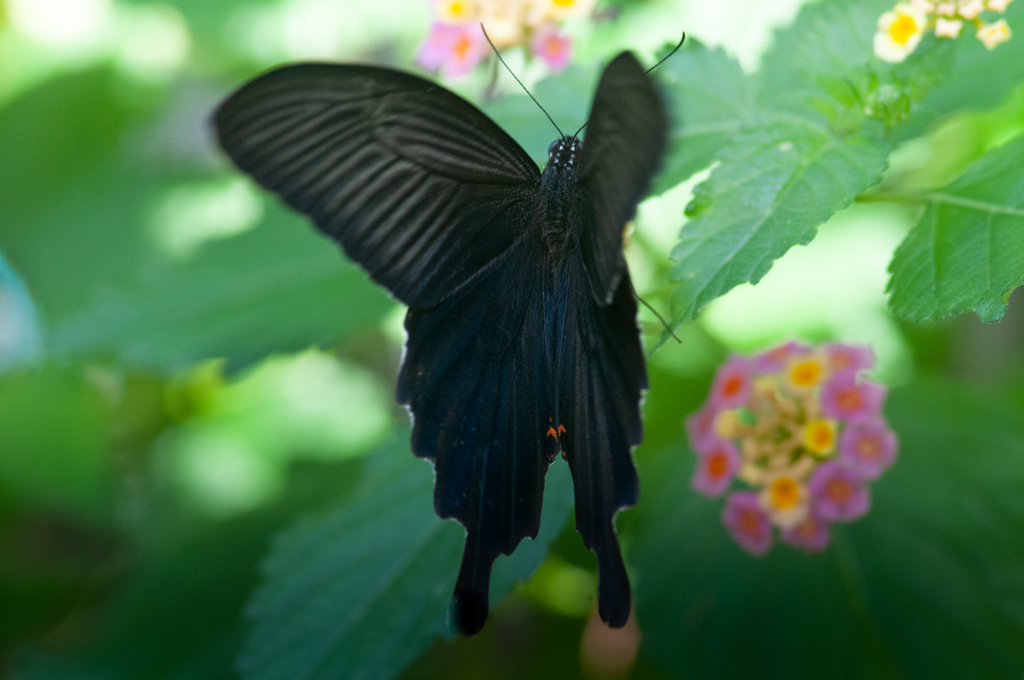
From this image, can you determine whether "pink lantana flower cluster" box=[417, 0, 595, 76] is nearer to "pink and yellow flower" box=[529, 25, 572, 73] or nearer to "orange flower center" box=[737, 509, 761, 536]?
"pink and yellow flower" box=[529, 25, 572, 73]

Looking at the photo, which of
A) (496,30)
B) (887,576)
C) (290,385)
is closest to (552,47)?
(496,30)

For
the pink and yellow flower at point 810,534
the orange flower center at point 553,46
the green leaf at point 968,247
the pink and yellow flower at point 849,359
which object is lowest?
the pink and yellow flower at point 810,534

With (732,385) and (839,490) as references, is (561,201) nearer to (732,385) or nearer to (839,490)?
(732,385)

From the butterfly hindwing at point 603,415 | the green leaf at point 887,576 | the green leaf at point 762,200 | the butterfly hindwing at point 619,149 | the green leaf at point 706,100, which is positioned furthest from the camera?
the green leaf at point 887,576

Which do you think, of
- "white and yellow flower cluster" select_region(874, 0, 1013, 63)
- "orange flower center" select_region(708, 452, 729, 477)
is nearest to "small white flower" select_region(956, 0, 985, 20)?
"white and yellow flower cluster" select_region(874, 0, 1013, 63)

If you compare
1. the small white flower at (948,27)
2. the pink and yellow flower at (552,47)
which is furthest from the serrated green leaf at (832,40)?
the pink and yellow flower at (552,47)

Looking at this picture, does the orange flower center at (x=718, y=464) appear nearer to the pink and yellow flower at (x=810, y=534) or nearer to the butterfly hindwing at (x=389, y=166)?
the pink and yellow flower at (x=810, y=534)

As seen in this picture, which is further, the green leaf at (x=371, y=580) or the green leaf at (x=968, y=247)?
the green leaf at (x=371, y=580)
